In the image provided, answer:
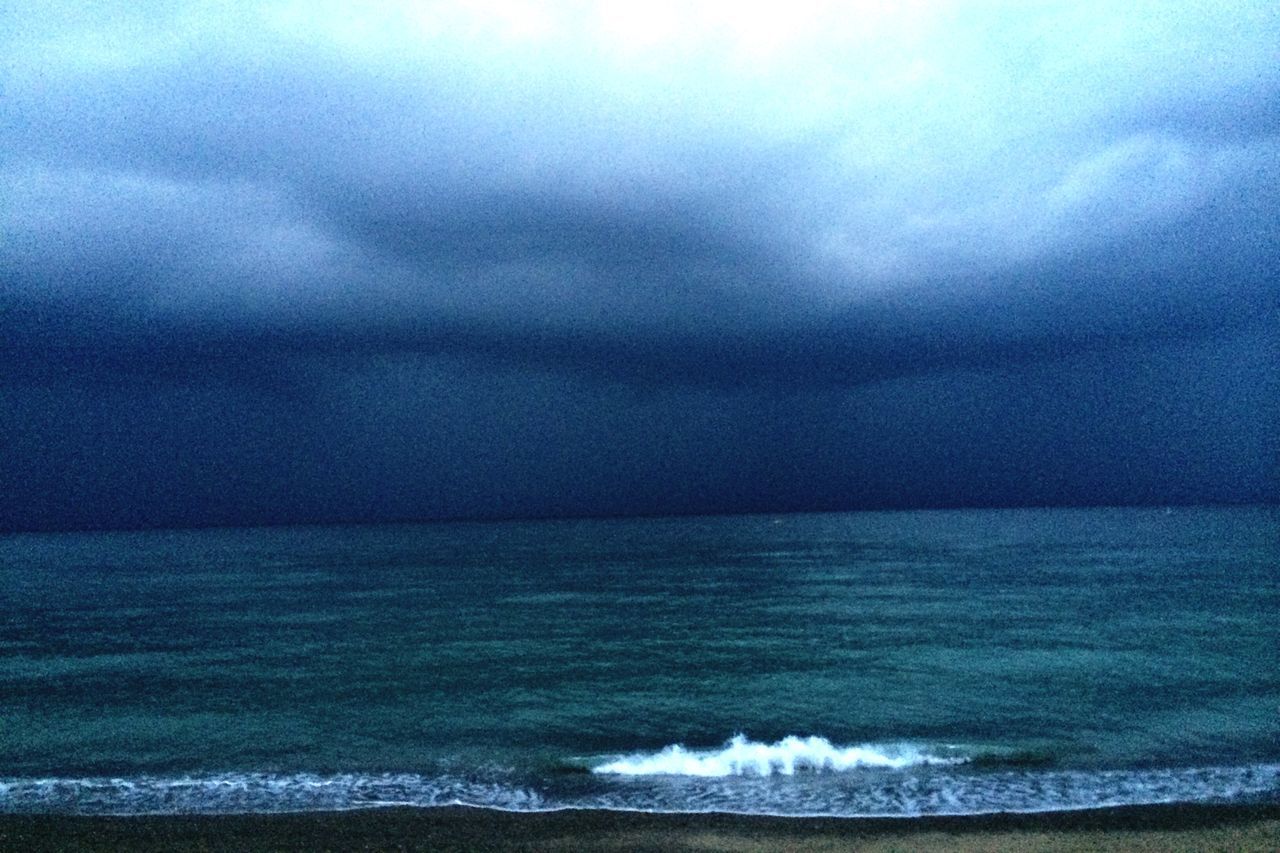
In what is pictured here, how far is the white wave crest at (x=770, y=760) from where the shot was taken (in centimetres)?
2334

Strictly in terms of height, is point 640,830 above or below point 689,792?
above

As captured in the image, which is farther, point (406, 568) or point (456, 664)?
point (406, 568)

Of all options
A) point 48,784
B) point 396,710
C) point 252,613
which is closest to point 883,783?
point 396,710

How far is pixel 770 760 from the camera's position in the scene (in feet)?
77.7

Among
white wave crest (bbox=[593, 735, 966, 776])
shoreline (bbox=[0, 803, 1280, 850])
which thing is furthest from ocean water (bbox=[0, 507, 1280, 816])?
shoreline (bbox=[0, 803, 1280, 850])

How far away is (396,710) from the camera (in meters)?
30.8

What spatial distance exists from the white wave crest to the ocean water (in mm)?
97

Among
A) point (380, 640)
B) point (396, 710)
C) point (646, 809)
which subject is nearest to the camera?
point (646, 809)

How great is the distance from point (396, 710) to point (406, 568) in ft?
244

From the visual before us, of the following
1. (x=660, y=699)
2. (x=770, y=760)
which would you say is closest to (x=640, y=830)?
(x=770, y=760)

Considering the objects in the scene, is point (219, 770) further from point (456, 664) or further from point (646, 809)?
point (456, 664)

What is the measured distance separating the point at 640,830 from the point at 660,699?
44.5 ft

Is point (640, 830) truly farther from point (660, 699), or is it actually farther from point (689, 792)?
point (660, 699)

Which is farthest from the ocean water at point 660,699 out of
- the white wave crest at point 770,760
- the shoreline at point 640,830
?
the shoreline at point 640,830
